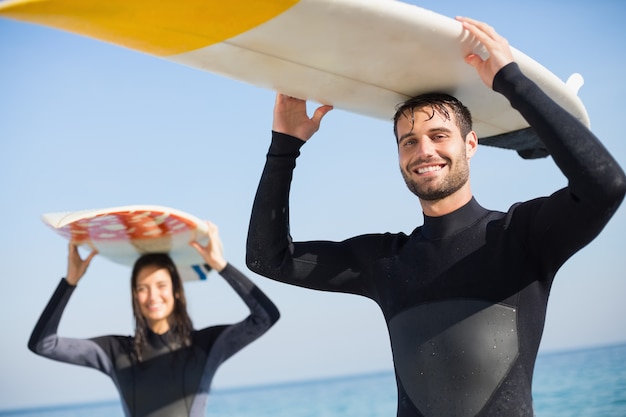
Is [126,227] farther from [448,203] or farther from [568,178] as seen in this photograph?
[568,178]

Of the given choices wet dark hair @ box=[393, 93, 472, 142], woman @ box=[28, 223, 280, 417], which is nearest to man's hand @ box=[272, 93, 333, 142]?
wet dark hair @ box=[393, 93, 472, 142]

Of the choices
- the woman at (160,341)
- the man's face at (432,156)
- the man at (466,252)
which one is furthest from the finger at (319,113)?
the woman at (160,341)

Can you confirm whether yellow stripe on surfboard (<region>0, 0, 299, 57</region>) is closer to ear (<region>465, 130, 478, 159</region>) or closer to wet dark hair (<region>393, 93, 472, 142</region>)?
wet dark hair (<region>393, 93, 472, 142</region>)

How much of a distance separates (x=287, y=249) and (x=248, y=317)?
7.39ft

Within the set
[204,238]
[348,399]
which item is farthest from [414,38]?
[348,399]

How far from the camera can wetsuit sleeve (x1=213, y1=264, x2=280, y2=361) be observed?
4.54 m

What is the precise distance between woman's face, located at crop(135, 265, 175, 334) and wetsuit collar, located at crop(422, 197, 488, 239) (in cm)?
267

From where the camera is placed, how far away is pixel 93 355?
14.8ft

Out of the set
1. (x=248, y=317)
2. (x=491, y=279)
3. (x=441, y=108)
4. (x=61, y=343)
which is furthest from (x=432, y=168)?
(x=61, y=343)

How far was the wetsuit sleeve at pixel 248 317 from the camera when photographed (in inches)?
179

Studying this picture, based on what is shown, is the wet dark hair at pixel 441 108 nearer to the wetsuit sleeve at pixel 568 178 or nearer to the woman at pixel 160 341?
the wetsuit sleeve at pixel 568 178

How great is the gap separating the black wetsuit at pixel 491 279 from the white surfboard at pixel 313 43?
30cm

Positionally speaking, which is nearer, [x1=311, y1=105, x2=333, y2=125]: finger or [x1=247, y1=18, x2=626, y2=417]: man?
[x1=247, y1=18, x2=626, y2=417]: man

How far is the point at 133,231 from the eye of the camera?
13.8ft
